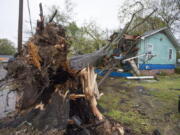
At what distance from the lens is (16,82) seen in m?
2.09

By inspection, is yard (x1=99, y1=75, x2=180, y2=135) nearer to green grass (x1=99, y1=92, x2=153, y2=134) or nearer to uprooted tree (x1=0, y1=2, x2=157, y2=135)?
green grass (x1=99, y1=92, x2=153, y2=134)

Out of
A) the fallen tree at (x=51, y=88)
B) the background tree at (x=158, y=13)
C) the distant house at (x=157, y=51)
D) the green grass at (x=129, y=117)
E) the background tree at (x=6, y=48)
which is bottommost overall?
the green grass at (x=129, y=117)

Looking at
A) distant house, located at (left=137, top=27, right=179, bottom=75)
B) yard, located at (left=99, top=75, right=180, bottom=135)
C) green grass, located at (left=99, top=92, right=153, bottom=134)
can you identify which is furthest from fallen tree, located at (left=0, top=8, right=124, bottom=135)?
distant house, located at (left=137, top=27, right=179, bottom=75)

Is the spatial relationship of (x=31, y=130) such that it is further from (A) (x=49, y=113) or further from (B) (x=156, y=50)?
(B) (x=156, y=50)

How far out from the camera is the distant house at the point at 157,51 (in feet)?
40.5

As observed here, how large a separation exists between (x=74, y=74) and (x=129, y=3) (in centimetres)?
2106

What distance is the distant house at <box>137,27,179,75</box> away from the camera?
12.3m

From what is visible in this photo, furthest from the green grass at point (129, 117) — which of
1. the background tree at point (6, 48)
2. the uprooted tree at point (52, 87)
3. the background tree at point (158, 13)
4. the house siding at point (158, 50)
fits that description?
the background tree at point (6, 48)

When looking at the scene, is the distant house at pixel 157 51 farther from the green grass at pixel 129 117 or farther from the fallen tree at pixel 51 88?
the fallen tree at pixel 51 88

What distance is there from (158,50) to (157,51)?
18 cm

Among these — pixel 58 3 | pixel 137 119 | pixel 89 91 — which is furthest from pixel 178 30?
pixel 89 91

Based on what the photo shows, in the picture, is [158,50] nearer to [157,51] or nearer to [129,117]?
[157,51]

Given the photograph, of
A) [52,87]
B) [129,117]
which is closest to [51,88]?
[52,87]

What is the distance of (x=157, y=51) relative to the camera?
13555 mm
